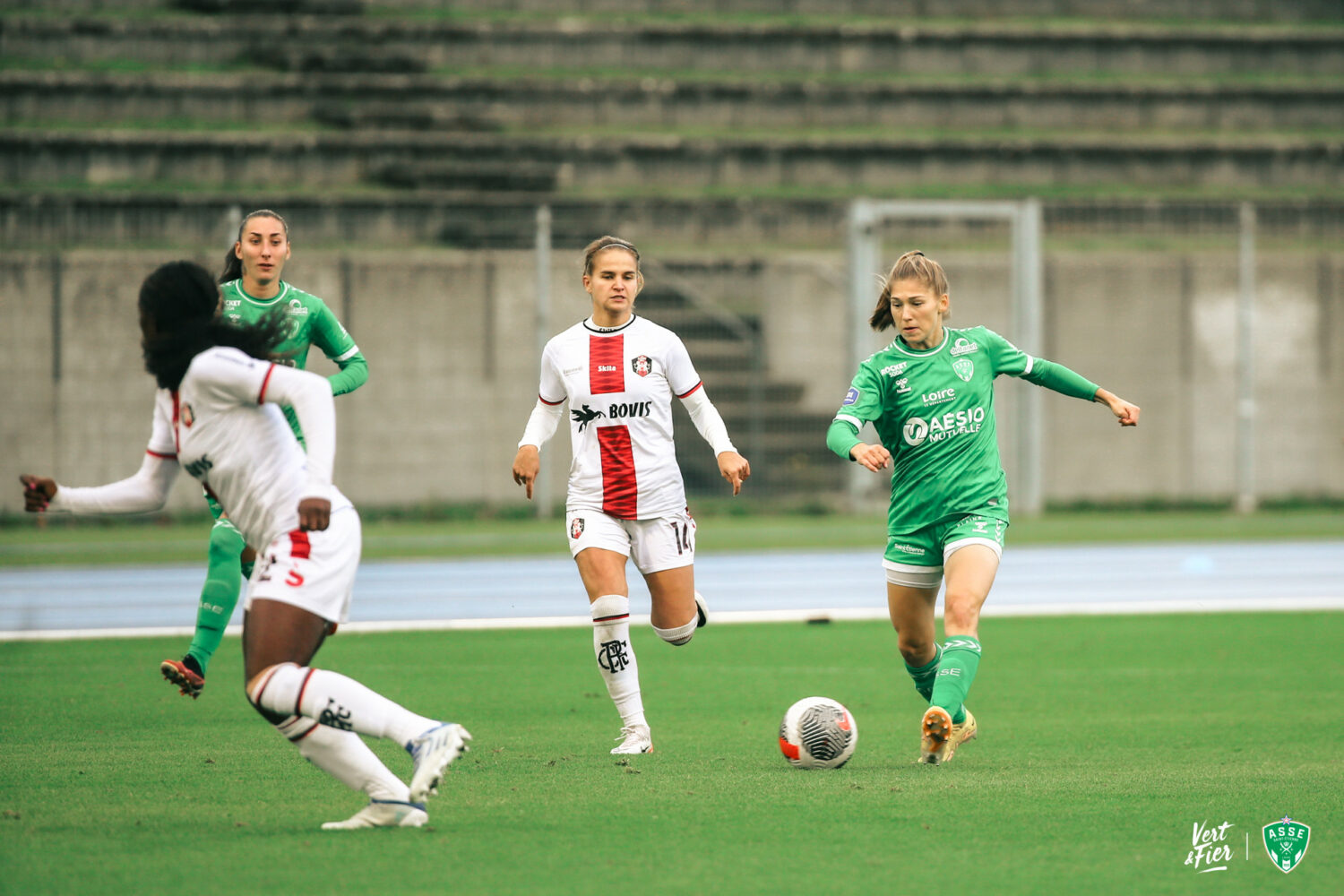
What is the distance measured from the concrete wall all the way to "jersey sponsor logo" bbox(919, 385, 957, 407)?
41.5ft

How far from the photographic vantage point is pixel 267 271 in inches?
281

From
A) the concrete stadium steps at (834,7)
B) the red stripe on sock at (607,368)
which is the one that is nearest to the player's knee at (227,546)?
the red stripe on sock at (607,368)

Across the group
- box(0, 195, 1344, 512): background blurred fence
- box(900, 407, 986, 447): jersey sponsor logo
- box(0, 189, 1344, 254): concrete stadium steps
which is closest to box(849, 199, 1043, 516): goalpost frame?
box(0, 195, 1344, 512): background blurred fence

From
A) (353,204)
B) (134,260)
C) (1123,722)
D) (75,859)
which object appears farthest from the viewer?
(353,204)

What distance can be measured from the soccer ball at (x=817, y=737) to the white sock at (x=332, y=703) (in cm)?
180

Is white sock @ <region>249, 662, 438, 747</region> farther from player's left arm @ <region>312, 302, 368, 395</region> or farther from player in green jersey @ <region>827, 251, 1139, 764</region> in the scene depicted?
player's left arm @ <region>312, 302, 368, 395</region>

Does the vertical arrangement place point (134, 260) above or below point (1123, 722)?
above

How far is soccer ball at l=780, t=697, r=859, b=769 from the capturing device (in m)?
5.72

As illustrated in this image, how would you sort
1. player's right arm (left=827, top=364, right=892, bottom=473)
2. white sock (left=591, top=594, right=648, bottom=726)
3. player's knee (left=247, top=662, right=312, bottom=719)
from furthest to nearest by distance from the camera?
white sock (left=591, top=594, right=648, bottom=726) → player's right arm (left=827, top=364, right=892, bottom=473) → player's knee (left=247, top=662, right=312, bottom=719)

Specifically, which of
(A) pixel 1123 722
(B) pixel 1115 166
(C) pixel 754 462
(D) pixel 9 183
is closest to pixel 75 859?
(A) pixel 1123 722

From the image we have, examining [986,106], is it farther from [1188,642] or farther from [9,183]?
[1188,642]

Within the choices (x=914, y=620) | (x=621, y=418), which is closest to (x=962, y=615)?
(x=914, y=620)

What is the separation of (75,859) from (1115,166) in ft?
73.0

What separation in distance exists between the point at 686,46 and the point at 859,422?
1950cm
